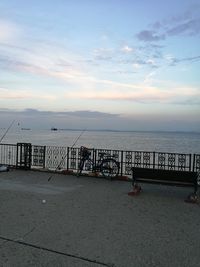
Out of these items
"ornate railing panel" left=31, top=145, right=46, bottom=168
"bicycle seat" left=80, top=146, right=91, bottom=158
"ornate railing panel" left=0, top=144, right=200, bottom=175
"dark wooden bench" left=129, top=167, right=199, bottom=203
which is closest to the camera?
"dark wooden bench" left=129, top=167, right=199, bottom=203

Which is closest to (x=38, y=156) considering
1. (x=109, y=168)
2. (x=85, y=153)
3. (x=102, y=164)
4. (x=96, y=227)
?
(x=85, y=153)

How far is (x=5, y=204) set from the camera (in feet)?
25.2

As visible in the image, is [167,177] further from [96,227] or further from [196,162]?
[96,227]

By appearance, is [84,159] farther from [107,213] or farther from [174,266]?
[174,266]

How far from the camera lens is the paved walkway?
4738 mm

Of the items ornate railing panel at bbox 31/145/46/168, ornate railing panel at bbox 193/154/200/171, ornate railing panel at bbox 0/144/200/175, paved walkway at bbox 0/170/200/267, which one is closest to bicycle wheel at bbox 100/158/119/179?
ornate railing panel at bbox 0/144/200/175

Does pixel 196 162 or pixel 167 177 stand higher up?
pixel 196 162

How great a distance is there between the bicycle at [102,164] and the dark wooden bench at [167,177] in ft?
8.39

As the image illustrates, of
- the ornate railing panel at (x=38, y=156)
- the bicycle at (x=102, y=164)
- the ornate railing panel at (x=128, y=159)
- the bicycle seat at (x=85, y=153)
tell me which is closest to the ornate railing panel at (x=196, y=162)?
the ornate railing panel at (x=128, y=159)

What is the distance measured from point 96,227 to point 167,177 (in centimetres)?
361

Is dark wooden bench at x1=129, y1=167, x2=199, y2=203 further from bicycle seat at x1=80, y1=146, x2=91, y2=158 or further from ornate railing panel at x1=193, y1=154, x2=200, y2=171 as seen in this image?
bicycle seat at x1=80, y1=146, x2=91, y2=158

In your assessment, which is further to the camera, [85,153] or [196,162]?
[85,153]

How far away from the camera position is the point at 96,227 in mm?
6117

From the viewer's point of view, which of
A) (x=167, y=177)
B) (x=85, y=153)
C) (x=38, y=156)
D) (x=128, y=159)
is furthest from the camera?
(x=38, y=156)
